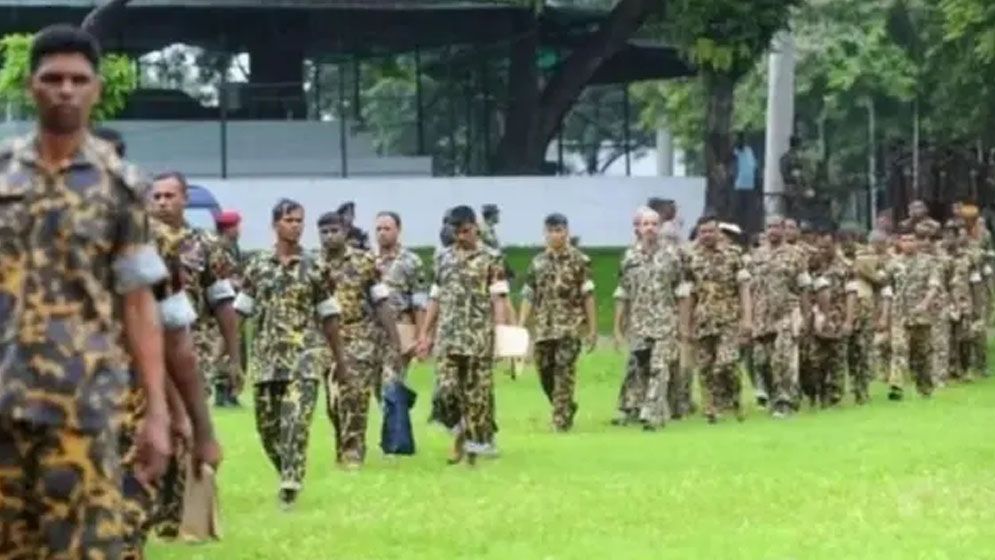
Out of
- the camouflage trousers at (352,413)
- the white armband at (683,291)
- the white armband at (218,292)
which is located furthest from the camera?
the white armband at (683,291)

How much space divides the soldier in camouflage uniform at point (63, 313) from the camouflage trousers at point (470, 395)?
1301 cm

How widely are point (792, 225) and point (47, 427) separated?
20882mm

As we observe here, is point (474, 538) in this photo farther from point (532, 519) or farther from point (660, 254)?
point (660, 254)

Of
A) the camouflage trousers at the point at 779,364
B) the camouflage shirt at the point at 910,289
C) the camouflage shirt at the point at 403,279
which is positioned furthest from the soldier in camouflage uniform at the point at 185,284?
the camouflage shirt at the point at 910,289

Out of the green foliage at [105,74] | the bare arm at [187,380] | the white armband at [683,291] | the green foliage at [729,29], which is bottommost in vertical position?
the white armband at [683,291]

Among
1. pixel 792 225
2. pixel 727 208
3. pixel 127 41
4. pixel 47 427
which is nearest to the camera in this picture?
pixel 47 427

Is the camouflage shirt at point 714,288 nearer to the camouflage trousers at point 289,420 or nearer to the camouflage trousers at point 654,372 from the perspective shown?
the camouflage trousers at point 654,372

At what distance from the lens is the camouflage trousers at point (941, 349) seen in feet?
104

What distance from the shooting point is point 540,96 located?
5069 centimetres

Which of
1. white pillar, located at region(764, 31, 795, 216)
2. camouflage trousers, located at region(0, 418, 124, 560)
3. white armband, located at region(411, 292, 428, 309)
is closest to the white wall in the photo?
white pillar, located at region(764, 31, 795, 216)

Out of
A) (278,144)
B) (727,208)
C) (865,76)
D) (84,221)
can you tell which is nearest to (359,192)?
(278,144)

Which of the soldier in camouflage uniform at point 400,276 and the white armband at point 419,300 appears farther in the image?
the soldier in camouflage uniform at point 400,276

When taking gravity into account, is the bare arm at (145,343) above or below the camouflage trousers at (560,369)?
above

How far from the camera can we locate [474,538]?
16.0 m
